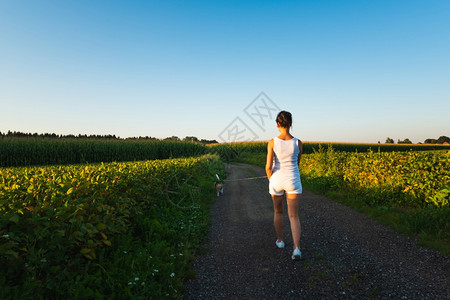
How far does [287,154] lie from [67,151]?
23.4 m

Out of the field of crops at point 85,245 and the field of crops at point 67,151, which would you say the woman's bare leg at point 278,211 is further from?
the field of crops at point 67,151

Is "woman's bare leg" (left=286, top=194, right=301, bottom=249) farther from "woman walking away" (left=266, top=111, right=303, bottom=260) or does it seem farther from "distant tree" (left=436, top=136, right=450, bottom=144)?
"distant tree" (left=436, top=136, right=450, bottom=144)

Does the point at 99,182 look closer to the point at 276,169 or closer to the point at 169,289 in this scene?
the point at 169,289

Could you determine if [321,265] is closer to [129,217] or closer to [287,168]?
[287,168]

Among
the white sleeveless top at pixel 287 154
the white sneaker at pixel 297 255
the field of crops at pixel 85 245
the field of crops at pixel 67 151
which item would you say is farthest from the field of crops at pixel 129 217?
the field of crops at pixel 67 151

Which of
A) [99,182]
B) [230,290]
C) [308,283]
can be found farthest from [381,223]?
[99,182]

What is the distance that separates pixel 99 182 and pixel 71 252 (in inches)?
66.7

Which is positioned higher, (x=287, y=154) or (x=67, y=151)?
(x=67, y=151)

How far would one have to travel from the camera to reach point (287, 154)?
4.41 metres

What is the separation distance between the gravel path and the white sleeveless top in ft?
6.13

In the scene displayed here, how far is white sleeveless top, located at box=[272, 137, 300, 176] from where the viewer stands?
4406mm

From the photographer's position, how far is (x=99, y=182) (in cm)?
446

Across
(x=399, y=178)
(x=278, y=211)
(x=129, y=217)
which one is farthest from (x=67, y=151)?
(x=399, y=178)

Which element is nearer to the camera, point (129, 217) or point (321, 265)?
point (321, 265)
